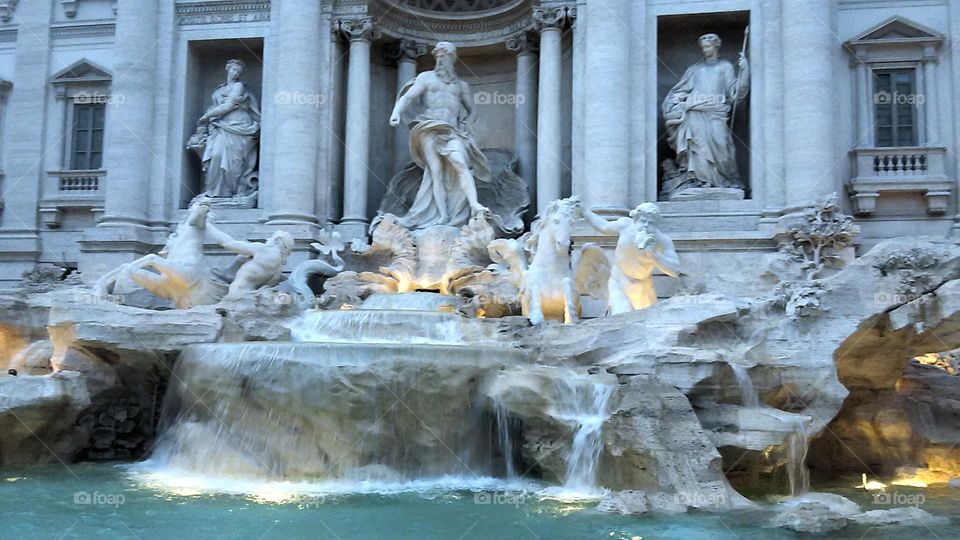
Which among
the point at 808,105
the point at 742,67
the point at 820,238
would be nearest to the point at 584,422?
the point at 820,238

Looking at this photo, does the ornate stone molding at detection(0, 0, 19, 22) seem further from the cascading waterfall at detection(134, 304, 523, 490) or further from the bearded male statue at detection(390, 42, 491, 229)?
the cascading waterfall at detection(134, 304, 523, 490)

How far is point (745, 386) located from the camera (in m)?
8.96

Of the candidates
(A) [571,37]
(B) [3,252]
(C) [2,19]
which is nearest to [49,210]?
(B) [3,252]

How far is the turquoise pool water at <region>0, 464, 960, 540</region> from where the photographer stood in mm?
6867

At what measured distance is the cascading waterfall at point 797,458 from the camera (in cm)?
843

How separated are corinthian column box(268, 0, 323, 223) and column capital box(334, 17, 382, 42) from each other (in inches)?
16.1

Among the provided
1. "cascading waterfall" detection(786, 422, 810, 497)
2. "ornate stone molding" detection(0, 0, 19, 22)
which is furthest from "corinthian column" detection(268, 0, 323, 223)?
"cascading waterfall" detection(786, 422, 810, 497)

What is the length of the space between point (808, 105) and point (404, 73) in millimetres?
7883

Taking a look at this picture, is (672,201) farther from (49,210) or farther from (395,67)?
(49,210)

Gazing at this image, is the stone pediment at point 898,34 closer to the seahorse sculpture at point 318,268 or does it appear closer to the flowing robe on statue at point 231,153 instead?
the seahorse sculpture at point 318,268

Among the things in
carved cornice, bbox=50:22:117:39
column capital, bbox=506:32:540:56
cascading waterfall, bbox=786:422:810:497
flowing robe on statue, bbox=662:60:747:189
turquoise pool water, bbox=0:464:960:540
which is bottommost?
turquoise pool water, bbox=0:464:960:540

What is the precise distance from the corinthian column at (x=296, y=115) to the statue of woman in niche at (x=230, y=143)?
0.89 meters

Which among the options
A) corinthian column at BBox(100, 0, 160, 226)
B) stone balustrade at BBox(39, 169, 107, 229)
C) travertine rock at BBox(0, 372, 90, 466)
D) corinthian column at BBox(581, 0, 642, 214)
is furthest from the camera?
stone balustrade at BBox(39, 169, 107, 229)

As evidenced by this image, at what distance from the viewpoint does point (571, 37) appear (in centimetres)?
1631
